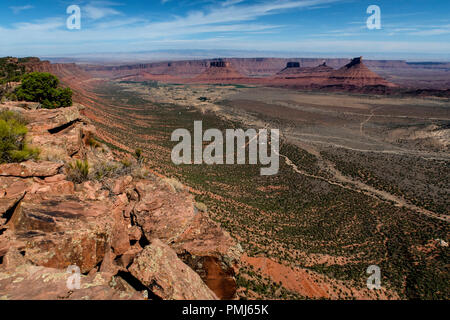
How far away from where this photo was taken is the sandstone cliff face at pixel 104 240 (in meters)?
5.14

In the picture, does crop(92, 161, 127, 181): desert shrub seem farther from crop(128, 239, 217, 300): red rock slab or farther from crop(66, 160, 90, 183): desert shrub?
crop(128, 239, 217, 300): red rock slab

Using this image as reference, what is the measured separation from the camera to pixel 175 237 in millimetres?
8359

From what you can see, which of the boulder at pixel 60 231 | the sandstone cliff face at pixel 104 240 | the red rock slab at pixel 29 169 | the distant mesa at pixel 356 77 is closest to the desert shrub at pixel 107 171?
the sandstone cliff face at pixel 104 240

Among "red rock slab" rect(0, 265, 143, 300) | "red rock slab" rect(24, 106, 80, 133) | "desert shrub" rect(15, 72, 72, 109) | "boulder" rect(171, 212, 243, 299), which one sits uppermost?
"desert shrub" rect(15, 72, 72, 109)

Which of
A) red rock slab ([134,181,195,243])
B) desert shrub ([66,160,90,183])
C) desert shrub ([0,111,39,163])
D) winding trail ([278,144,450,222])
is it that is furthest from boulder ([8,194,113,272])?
winding trail ([278,144,450,222])

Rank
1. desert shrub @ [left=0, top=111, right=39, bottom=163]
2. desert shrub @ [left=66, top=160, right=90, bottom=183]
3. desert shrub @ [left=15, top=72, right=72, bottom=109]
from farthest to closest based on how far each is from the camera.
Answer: desert shrub @ [left=15, top=72, right=72, bottom=109]
desert shrub @ [left=66, top=160, right=90, bottom=183]
desert shrub @ [left=0, top=111, right=39, bottom=163]

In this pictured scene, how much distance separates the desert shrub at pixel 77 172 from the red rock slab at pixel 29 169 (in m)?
0.89

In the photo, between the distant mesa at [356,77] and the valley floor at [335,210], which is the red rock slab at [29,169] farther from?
the distant mesa at [356,77]

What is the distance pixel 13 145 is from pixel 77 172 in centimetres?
273

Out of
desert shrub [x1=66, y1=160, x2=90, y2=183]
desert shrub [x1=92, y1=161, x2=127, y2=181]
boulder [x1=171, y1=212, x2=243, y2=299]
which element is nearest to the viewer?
boulder [x1=171, y1=212, x2=243, y2=299]

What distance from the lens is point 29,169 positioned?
8.81 m

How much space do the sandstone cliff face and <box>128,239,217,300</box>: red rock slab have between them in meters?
0.02

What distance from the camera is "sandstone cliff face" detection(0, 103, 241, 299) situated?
16.9 ft
